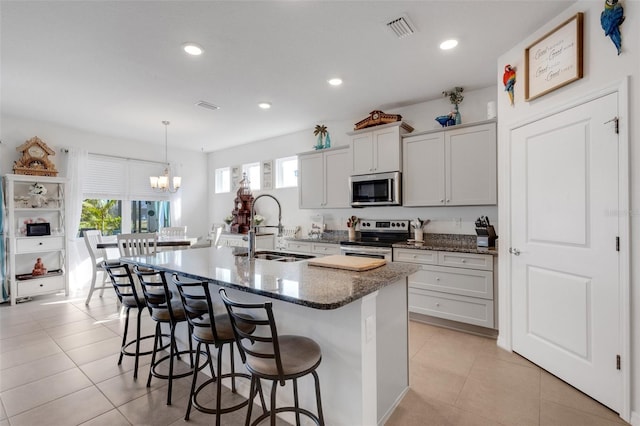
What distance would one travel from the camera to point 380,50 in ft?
8.64

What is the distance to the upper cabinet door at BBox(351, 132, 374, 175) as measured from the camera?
399 centimetres

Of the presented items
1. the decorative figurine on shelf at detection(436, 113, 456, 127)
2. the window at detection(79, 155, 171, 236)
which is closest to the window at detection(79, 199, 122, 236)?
the window at detection(79, 155, 171, 236)

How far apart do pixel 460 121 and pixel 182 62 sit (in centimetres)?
312

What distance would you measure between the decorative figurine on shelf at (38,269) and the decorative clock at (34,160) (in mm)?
1326

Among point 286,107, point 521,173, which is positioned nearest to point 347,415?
point 521,173

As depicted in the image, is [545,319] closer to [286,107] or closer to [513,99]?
[513,99]

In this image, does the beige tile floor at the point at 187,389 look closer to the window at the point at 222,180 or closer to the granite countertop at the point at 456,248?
the granite countertop at the point at 456,248

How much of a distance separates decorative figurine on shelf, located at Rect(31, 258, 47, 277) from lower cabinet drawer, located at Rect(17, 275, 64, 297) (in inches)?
4.1

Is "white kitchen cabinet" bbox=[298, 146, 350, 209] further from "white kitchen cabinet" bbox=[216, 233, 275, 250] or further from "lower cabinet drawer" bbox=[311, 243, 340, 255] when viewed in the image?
"white kitchen cabinet" bbox=[216, 233, 275, 250]

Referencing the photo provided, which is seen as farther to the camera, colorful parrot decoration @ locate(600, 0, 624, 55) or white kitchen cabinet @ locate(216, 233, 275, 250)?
white kitchen cabinet @ locate(216, 233, 275, 250)

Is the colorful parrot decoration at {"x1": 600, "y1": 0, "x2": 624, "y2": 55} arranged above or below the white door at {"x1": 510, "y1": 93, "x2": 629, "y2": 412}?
above

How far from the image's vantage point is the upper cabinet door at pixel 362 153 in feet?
13.1

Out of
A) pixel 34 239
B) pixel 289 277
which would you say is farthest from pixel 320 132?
pixel 34 239

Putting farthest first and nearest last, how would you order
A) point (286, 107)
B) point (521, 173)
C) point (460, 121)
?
1. point (286, 107)
2. point (460, 121)
3. point (521, 173)
